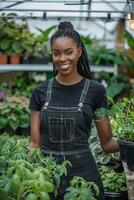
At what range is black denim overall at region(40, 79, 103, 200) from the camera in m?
2.52

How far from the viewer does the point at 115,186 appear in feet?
12.3

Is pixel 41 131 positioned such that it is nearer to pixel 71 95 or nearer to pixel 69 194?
pixel 71 95

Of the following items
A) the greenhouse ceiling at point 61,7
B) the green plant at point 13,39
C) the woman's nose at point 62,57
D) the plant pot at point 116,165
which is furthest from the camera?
the green plant at point 13,39

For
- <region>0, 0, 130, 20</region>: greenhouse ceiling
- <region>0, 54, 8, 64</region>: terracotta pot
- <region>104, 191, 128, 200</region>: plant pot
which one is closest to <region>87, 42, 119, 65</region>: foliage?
<region>0, 0, 130, 20</region>: greenhouse ceiling

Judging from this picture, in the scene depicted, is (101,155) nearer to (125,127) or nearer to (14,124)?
(125,127)

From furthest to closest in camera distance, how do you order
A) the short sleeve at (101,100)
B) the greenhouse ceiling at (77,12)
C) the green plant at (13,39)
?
the green plant at (13,39) < the greenhouse ceiling at (77,12) < the short sleeve at (101,100)

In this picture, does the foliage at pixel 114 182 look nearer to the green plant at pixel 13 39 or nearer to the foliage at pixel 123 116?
the foliage at pixel 123 116

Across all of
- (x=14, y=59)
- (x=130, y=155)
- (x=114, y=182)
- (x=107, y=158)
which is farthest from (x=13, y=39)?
(x=130, y=155)

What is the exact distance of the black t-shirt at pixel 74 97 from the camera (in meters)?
2.56

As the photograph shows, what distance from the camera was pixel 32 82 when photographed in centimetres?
844

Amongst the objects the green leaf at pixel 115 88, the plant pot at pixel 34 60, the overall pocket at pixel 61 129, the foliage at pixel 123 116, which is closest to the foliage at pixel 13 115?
the plant pot at pixel 34 60

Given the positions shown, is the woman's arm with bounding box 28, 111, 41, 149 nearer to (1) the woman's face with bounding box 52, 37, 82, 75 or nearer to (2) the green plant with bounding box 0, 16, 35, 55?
(1) the woman's face with bounding box 52, 37, 82, 75

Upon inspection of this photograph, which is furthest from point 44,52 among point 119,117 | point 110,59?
point 119,117

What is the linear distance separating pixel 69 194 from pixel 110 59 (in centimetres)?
717
